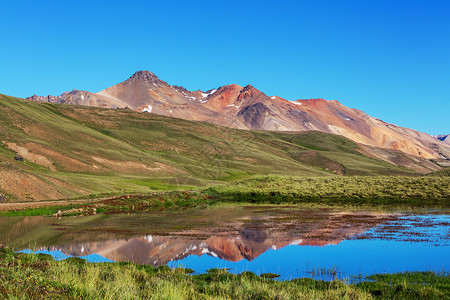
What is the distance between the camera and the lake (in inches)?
815

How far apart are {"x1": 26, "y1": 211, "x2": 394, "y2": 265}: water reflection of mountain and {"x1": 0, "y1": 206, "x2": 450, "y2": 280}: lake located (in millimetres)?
57

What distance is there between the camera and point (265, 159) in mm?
174625

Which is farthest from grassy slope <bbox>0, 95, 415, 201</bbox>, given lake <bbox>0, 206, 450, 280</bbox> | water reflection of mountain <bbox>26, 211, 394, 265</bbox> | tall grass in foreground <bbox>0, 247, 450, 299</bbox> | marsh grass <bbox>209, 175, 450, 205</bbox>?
tall grass in foreground <bbox>0, 247, 450, 299</bbox>

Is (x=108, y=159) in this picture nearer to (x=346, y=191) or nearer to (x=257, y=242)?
(x=346, y=191)

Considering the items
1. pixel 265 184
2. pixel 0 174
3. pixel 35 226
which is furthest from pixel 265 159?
pixel 35 226

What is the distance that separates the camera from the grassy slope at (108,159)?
66231 mm

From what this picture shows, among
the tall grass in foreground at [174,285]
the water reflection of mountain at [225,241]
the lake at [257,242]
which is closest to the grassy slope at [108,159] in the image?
the lake at [257,242]

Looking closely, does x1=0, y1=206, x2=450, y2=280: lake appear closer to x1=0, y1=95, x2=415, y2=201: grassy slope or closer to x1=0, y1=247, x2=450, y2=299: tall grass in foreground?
x1=0, y1=247, x2=450, y2=299: tall grass in foreground

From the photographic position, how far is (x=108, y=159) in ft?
391

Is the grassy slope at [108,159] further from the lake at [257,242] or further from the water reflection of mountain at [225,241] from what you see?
the water reflection of mountain at [225,241]

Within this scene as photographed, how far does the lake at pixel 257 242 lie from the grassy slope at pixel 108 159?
22.3 meters

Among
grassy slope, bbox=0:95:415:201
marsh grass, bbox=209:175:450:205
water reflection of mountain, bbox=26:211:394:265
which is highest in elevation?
grassy slope, bbox=0:95:415:201

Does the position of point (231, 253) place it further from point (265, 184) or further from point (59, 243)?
point (265, 184)

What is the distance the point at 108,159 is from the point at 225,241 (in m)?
96.9
